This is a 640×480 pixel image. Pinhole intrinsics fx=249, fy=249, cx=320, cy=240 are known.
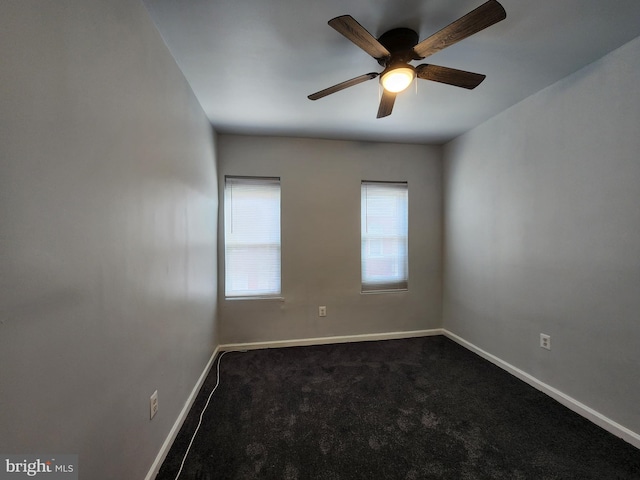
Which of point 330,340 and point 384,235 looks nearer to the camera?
point 330,340

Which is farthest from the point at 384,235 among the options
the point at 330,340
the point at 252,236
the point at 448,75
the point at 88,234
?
the point at 88,234

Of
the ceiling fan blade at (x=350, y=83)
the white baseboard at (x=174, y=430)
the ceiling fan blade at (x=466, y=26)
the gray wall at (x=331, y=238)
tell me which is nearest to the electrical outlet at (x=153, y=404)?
the white baseboard at (x=174, y=430)

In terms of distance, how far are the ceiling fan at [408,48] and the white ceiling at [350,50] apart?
86mm

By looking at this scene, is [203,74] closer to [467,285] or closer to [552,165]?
[552,165]

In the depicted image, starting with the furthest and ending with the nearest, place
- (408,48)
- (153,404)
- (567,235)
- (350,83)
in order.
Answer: (567,235), (350,83), (408,48), (153,404)

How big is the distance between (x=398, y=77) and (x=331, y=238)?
1.84m

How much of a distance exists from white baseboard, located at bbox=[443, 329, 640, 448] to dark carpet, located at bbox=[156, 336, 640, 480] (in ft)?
0.14

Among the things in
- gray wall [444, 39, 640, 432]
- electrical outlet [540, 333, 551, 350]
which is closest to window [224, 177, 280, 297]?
gray wall [444, 39, 640, 432]

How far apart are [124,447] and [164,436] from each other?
1.47 ft

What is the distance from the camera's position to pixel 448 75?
1483 mm

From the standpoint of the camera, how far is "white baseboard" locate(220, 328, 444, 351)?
2840 mm

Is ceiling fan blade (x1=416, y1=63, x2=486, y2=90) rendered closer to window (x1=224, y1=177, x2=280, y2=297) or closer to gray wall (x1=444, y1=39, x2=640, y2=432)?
gray wall (x1=444, y1=39, x2=640, y2=432)

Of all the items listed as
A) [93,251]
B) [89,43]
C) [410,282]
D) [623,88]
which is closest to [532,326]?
[410,282]

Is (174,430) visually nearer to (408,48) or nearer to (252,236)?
(252,236)
